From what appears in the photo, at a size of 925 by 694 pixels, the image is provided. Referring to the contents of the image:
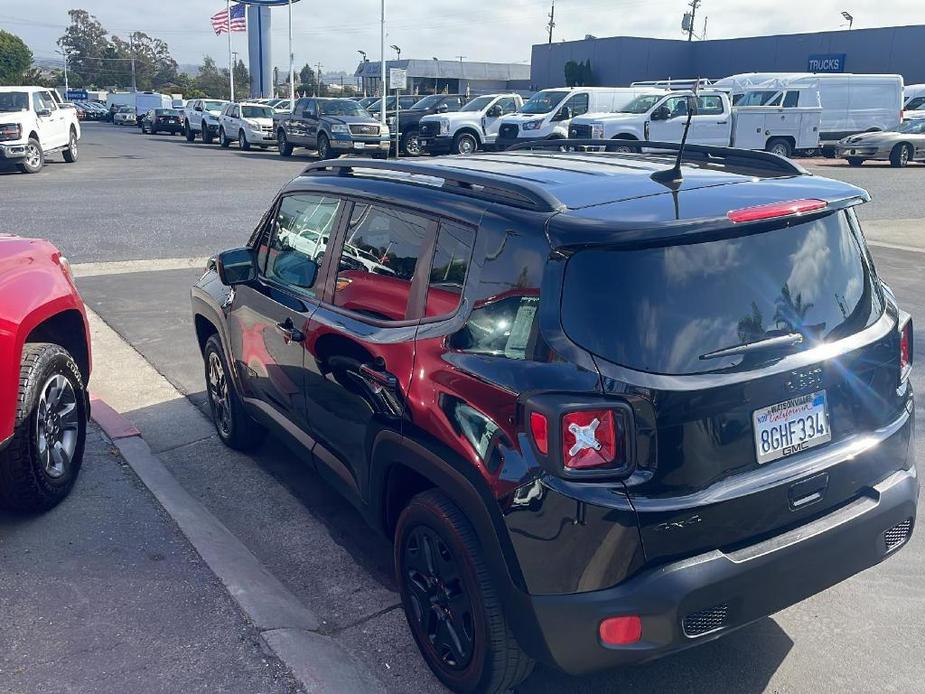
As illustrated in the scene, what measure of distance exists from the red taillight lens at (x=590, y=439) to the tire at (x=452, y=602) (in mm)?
516

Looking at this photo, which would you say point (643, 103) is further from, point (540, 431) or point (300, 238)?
point (540, 431)

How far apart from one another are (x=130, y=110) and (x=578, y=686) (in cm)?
6371

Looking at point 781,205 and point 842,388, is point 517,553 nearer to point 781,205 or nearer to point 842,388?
point 842,388

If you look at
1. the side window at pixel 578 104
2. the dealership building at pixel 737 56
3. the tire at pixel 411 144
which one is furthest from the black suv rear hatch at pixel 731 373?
the dealership building at pixel 737 56

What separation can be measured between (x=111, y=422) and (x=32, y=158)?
18906 millimetres

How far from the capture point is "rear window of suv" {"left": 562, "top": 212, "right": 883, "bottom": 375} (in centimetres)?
266

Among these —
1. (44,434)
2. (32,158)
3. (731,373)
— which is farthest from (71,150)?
(731,373)

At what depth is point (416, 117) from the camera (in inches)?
1151

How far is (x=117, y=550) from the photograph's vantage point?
394 cm

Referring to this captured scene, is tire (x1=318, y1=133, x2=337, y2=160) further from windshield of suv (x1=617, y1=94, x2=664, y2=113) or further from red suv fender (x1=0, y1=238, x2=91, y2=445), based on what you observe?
red suv fender (x1=0, y1=238, x2=91, y2=445)

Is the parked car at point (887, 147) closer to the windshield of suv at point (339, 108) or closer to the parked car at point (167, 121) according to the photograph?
the windshield of suv at point (339, 108)

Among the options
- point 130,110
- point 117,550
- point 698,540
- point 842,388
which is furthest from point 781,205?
point 130,110

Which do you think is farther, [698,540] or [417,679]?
[417,679]

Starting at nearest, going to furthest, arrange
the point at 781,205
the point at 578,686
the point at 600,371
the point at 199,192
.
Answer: the point at 600,371
the point at 781,205
the point at 578,686
the point at 199,192
